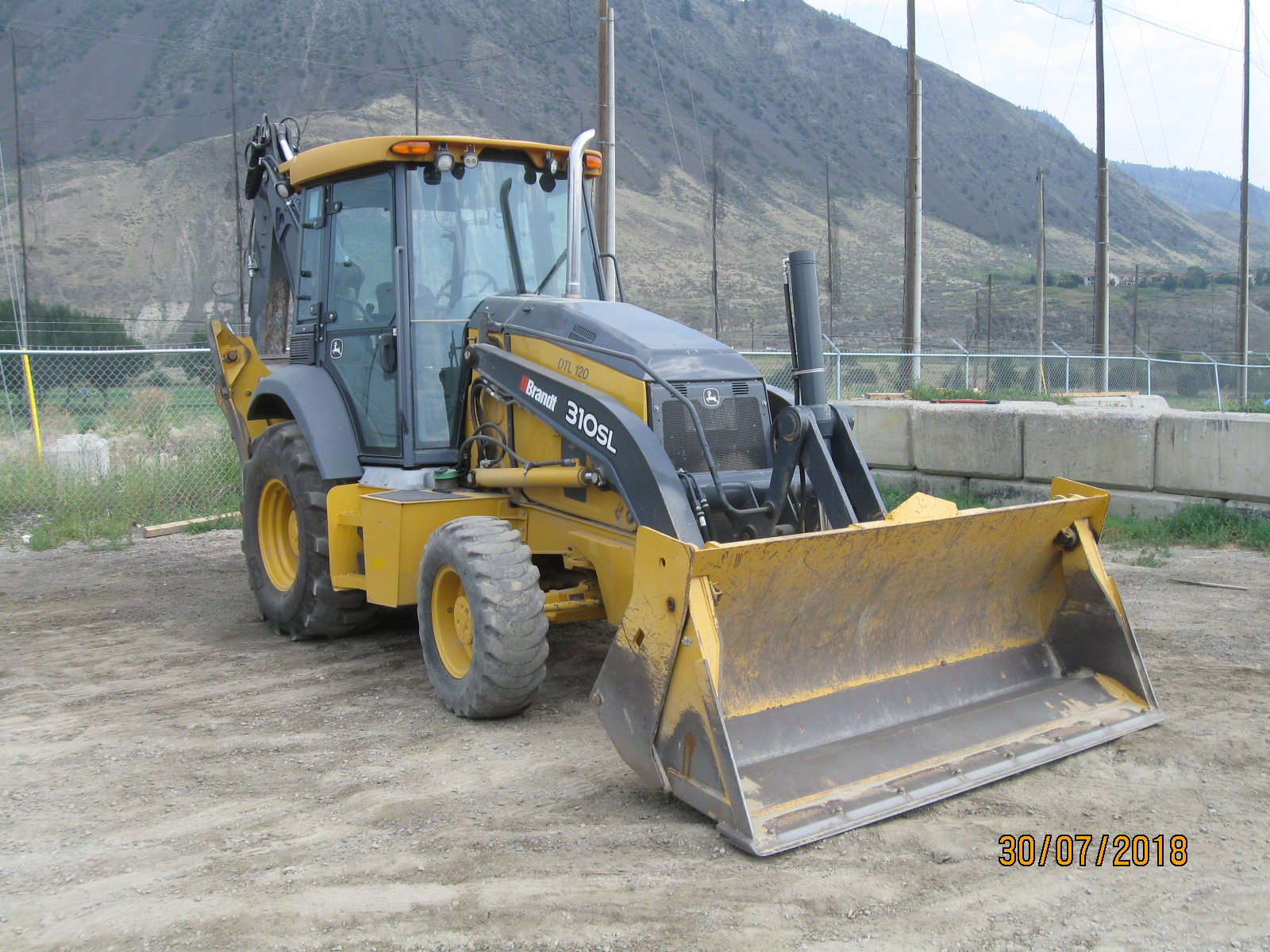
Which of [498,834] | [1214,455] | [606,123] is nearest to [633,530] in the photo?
[498,834]

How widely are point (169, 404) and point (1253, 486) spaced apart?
1136 cm

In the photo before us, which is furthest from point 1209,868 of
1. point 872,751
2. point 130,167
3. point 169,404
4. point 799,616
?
point 130,167

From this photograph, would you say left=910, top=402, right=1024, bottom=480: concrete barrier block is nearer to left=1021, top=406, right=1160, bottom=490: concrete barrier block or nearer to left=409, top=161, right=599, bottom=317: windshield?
left=1021, top=406, right=1160, bottom=490: concrete barrier block

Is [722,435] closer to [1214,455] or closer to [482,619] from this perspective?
[482,619]

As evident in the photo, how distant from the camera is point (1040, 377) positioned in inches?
897

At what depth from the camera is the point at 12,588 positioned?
852 cm

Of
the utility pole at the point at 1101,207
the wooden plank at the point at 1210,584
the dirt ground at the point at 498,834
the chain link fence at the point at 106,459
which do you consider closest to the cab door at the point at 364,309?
the dirt ground at the point at 498,834

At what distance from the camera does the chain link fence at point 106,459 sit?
10.8 meters

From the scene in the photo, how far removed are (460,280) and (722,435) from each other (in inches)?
75.5

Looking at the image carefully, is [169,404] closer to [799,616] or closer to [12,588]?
[12,588]

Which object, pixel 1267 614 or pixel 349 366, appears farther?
pixel 1267 614

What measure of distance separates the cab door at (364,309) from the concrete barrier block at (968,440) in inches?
264
